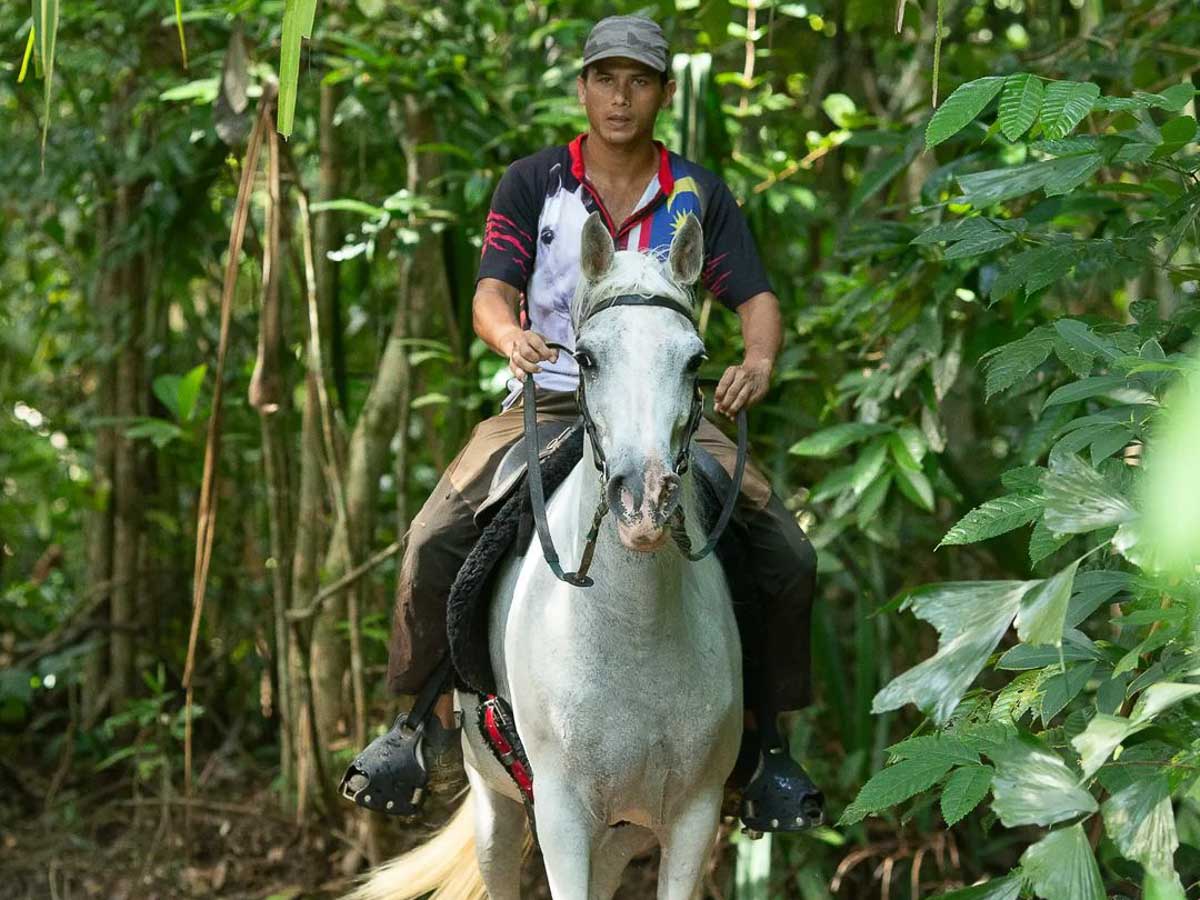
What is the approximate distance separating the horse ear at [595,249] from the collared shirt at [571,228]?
2.59ft

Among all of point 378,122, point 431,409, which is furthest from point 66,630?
point 378,122

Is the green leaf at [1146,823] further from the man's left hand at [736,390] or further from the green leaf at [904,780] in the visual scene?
the man's left hand at [736,390]

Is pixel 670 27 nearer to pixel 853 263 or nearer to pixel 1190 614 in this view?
pixel 853 263

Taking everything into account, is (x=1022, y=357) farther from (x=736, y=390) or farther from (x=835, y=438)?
(x=835, y=438)

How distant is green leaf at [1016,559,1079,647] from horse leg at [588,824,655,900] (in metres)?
1.84

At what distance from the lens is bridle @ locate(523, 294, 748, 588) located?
3.23 m

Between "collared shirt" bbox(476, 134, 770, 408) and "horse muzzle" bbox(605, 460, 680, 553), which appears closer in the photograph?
"horse muzzle" bbox(605, 460, 680, 553)

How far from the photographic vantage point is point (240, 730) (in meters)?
8.48

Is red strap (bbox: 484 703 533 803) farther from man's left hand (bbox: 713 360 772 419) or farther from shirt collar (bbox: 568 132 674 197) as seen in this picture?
shirt collar (bbox: 568 132 674 197)

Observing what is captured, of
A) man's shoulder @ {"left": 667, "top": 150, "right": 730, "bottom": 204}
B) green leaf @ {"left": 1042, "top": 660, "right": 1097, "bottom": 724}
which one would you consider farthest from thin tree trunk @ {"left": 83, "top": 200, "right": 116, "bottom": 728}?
green leaf @ {"left": 1042, "top": 660, "right": 1097, "bottom": 724}

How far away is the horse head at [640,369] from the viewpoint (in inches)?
118

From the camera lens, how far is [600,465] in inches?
128

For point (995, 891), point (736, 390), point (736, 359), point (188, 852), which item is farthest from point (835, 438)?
point (188, 852)

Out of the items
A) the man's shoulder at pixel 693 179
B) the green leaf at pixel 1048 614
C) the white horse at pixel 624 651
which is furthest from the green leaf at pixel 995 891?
the man's shoulder at pixel 693 179
